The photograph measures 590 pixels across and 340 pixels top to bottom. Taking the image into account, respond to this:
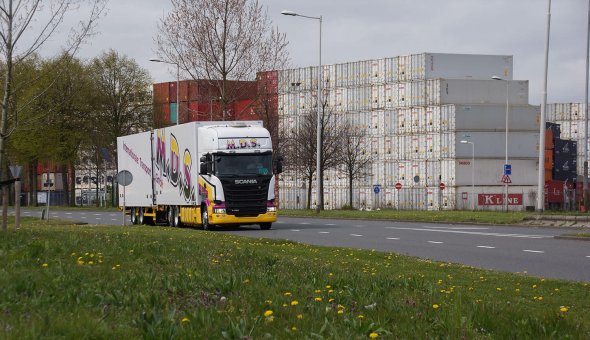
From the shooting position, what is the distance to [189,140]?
3225cm

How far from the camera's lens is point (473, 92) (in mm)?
93062

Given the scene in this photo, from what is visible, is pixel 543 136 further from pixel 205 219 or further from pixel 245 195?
pixel 205 219

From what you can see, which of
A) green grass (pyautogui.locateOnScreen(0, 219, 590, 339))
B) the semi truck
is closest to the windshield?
the semi truck

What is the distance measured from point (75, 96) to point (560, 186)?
4509 centimetres

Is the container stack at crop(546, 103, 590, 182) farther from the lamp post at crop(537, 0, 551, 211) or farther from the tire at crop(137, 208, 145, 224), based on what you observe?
the tire at crop(137, 208, 145, 224)

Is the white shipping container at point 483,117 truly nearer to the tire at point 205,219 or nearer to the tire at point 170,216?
the tire at point 170,216

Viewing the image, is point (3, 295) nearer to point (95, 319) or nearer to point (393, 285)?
Answer: point (95, 319)

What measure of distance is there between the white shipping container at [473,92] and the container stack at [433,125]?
10 centimetres

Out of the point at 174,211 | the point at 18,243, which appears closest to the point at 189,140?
the point at 174,211

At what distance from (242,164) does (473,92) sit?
6527 centimetres

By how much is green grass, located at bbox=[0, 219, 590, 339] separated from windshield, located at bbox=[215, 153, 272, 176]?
64.2 feet

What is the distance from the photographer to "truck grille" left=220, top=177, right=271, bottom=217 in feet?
103

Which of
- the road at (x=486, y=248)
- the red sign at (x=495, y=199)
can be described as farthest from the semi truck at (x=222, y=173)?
the red sign at (x=495, y=199)

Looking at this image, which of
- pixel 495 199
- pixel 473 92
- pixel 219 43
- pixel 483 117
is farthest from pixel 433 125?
pixel 219 43
